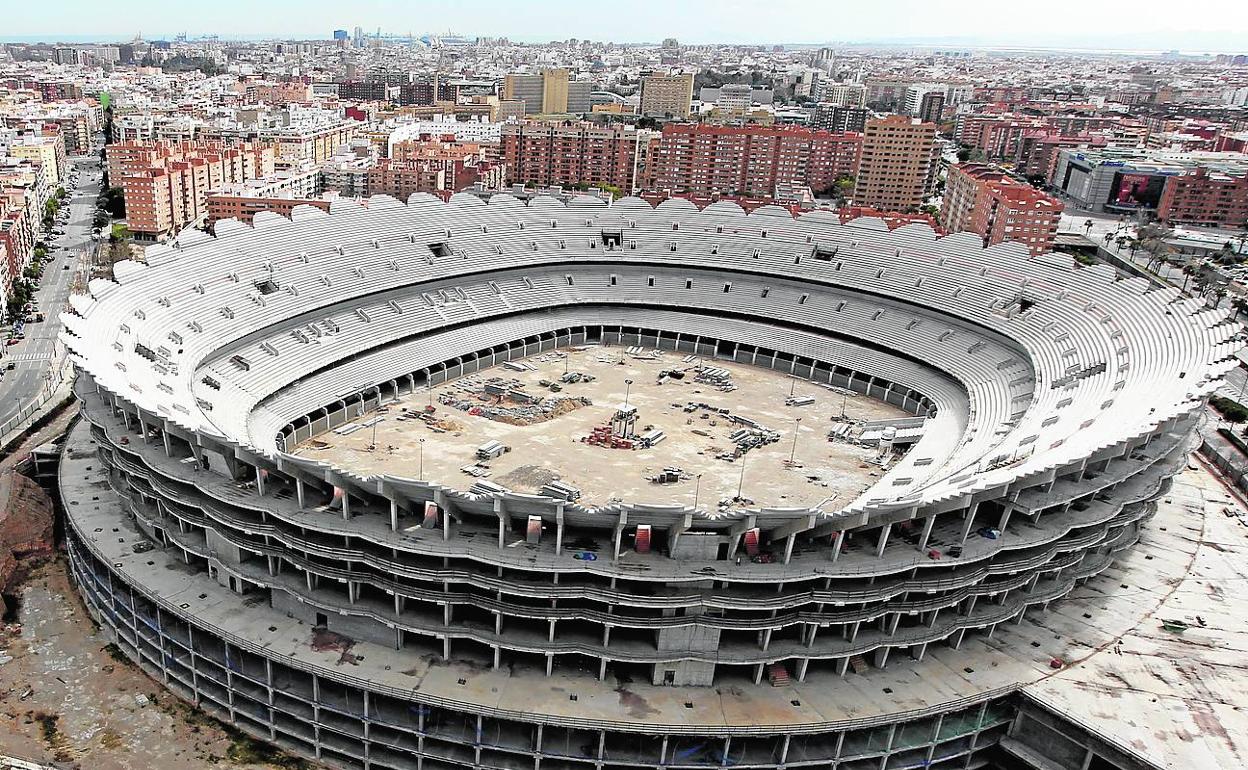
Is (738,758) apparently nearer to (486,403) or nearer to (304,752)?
(304,752)

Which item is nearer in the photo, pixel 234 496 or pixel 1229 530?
pixel 234 496

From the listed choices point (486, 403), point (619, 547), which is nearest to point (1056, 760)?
point (619, 547)

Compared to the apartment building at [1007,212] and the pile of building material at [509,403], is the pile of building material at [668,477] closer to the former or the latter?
the pile of building material at [509,403]

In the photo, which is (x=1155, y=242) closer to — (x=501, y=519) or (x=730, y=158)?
(x=730, y=158)

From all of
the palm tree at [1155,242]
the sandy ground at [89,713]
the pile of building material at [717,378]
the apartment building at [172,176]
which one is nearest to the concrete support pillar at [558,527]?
the sandy ground at [89,713]

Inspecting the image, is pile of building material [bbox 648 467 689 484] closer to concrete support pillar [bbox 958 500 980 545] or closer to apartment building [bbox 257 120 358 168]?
concrete support pillar [bbox 958 500 980 545]

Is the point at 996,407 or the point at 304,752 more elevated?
the point at 996,407

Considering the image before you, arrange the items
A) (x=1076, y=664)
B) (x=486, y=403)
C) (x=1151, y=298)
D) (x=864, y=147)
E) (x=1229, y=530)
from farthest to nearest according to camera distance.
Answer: (x=864, y=147)
(x=486, y=403)
(x=1151, y=298)
(x=1229, y=530)
(x=1076, y=664)
